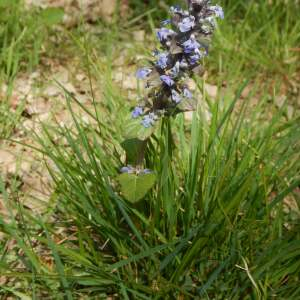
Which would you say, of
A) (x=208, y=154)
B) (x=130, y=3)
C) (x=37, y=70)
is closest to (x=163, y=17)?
(x=130, y=3)

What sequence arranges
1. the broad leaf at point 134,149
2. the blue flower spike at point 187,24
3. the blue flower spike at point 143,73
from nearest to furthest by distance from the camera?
1. the blue flower spike at point 187,24
2. the blue flower spike at point 143,73
3. the broad leaf at point 134,149

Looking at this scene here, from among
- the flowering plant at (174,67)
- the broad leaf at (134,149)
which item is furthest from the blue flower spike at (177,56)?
the broad leaf at (134,149)

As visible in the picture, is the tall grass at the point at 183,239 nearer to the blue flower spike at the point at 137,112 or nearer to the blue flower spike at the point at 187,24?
the blue flower spike at the point at 137,112

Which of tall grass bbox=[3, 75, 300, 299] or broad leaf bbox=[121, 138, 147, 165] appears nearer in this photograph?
tall grass bbox=[3, 75, 300, 299]

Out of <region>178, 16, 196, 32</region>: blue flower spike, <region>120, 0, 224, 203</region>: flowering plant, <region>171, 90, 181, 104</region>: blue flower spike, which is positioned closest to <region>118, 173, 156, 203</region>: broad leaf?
<region>120, 0, 224, 203</region>: flowering plant

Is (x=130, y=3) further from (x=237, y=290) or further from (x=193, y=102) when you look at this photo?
(x=237, y=290)

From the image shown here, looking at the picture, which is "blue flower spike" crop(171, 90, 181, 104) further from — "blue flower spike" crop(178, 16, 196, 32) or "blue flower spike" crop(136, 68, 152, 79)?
"blue flower spike" crop(178, 16, 196, 32)
